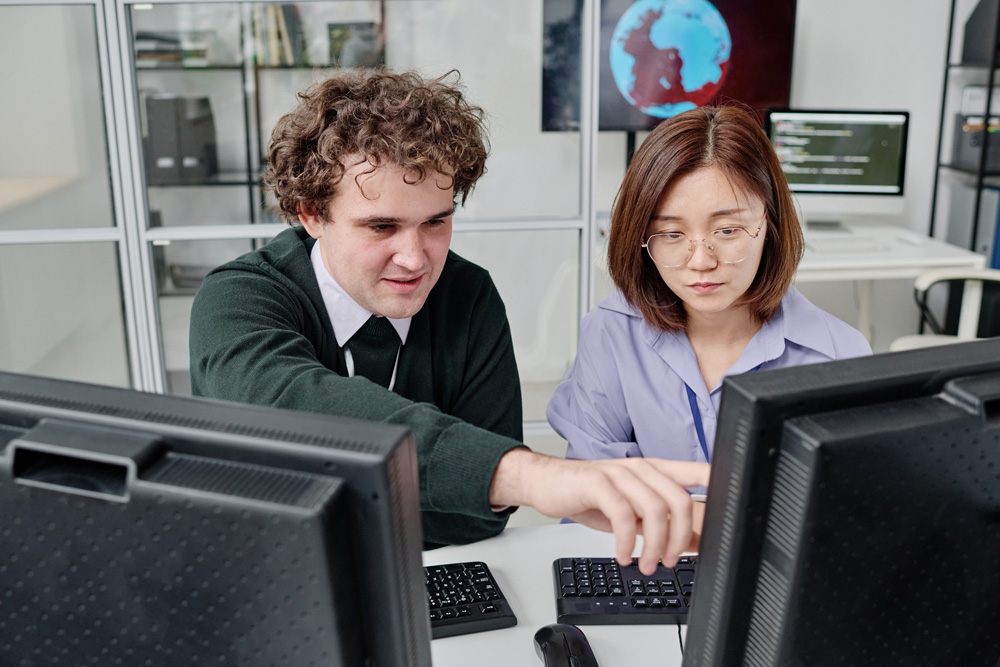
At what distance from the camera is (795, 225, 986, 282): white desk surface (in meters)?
2.82

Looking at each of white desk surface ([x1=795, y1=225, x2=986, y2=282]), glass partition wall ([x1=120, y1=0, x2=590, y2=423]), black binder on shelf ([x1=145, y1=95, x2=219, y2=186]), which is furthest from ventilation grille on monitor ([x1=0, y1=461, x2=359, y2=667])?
white desk surface ([x1=795, y1=225, x2=986, y2=282])

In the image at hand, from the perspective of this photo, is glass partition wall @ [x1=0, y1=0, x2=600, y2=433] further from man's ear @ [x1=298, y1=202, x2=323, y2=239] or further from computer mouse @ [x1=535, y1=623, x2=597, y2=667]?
computer mouse @ [x1=535, y1=623, x2=597, y2=667]

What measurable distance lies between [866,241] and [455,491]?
105 inches

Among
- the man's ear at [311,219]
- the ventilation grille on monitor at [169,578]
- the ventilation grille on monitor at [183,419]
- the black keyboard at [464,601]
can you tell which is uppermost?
the man's ear at [311,219]

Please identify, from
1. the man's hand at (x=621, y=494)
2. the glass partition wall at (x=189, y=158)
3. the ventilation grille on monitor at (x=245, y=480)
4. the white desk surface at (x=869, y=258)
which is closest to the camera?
the ventilation grille on monitor at (x=245, y=480)

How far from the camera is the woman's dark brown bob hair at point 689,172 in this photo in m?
1.36

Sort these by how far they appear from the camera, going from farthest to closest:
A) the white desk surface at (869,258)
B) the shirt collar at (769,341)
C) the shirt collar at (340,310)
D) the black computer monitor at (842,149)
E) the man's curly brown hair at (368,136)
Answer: the black computer monitor at (842,149) → the white desk surface at (869,258) → the shirt collar at (769,341) → the shirt collar at (340,310) → the man's curly brown hair at (368,136)

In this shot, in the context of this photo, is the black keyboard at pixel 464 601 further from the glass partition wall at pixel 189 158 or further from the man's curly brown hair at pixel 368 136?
the glass partition wall at pixel 189 158

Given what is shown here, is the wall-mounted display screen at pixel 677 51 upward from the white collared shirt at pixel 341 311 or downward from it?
upward

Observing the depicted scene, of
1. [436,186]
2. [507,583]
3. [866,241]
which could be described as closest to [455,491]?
[507,583]

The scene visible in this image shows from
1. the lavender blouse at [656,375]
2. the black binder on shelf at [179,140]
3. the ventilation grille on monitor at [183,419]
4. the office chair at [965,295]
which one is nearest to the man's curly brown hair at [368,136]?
the lavender blouse at [656,375]

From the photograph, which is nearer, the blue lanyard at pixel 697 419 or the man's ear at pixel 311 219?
the man's ear at pixel 311 219

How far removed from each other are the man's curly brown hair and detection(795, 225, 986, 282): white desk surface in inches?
69.6

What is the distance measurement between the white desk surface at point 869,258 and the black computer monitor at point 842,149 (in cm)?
21
